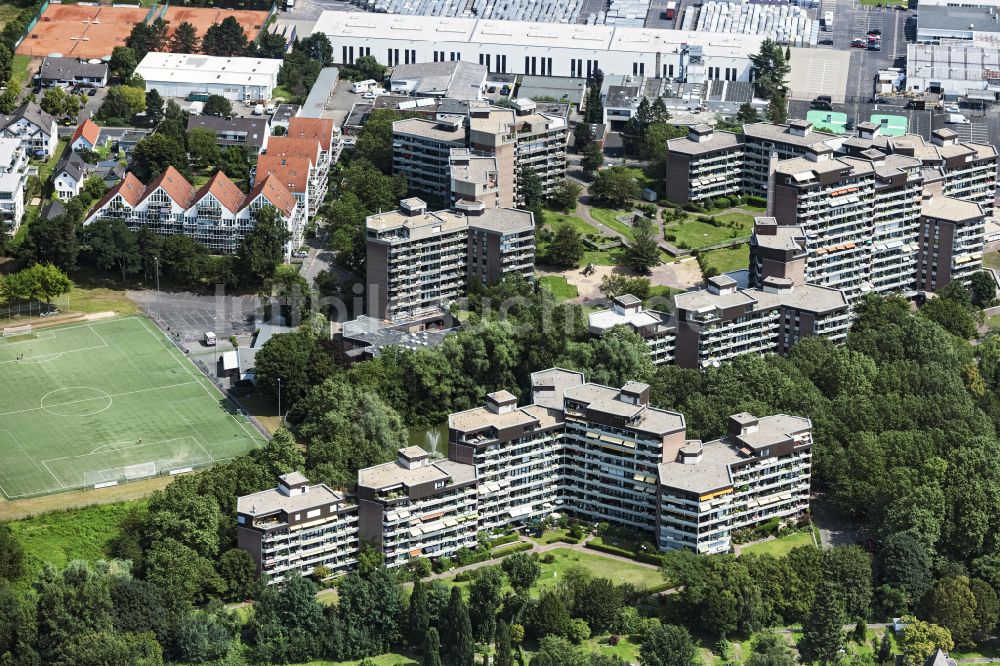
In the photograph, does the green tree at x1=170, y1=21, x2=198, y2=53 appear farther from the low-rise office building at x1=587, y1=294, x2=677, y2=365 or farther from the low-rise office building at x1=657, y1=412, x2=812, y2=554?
the low-rise office building at x1=657, y1=412, x2=812, y2=554

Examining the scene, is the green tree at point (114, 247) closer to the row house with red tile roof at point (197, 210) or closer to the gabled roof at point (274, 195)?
the row house with red tile roof at point (197, 210)

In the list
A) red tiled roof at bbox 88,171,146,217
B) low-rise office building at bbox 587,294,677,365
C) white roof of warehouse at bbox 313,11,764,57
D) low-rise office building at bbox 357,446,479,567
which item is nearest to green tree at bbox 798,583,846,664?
low-rise office building at bbox 357,446,479,567

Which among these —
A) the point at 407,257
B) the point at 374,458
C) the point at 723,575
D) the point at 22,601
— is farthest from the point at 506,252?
the point at 22,601

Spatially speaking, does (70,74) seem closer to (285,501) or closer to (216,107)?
(216,107)

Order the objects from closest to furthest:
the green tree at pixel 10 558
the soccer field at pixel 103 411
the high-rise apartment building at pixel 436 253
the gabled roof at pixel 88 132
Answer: the green tree at pixel 10 558 < the soccer field at pixel 103 411 < the high-rise apartment building at pixel 436 253 < the gabled roof at pixel 88 132

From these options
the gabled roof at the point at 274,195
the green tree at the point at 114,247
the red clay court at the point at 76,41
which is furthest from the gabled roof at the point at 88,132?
the green tree at the point at 114,247

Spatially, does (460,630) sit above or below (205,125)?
below

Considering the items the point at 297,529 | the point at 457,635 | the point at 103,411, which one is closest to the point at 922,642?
the point at 457,635

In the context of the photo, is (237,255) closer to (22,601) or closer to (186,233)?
(186,233)
